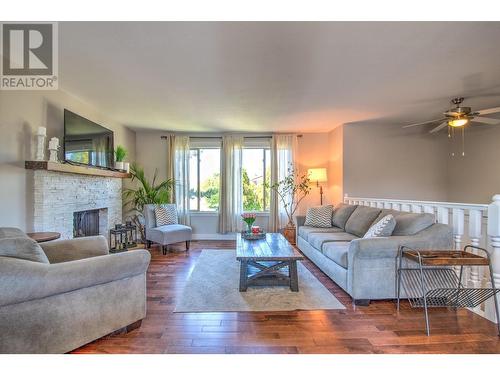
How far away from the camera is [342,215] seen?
4426 mm

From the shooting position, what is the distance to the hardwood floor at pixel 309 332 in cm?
187

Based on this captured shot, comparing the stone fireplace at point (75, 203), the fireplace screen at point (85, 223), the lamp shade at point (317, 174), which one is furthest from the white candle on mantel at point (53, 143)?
the lamp shade at point (317, 174)

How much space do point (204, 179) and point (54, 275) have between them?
4.53 m

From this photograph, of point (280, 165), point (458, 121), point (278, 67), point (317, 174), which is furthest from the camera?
point (280, 165)

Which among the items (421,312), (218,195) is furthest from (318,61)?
(218,195)

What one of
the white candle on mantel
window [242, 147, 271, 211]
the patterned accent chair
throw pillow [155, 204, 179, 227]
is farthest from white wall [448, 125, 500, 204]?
the white candle on mantel

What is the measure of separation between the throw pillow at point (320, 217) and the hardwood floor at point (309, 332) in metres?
1.99

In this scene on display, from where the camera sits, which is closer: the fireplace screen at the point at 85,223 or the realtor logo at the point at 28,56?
the realtor logo at the point at 28,56

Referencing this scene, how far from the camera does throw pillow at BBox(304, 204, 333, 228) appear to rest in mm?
4566

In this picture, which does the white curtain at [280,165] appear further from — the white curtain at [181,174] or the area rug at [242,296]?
the area rug at [242,296]

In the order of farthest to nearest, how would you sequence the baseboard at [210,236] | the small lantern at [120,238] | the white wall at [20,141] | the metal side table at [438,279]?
the baseboard at [210,236], the small lantern at [120,238], the white wall at [20,141], the metal side table at [438,279]

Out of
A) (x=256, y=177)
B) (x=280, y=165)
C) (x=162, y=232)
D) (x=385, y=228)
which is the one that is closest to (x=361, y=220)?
(x=385, y=228)

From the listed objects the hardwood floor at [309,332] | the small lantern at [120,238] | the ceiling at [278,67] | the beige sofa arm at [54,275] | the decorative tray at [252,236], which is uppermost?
the ceiling at [278,67]

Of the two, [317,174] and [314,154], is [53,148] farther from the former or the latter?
[314,154]
